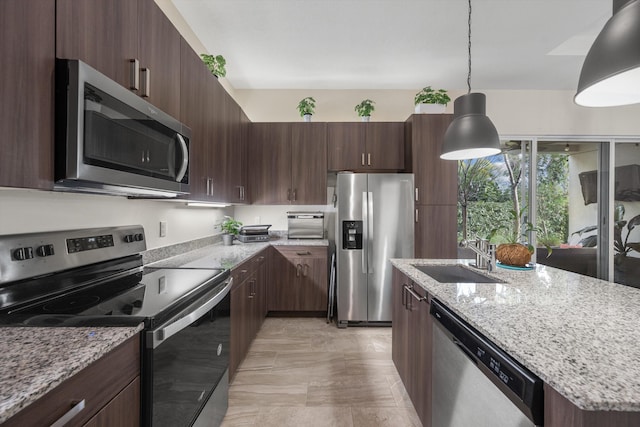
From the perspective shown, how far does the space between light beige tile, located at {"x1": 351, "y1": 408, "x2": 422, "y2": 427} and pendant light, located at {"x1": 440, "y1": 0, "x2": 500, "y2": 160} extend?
169 centimetres

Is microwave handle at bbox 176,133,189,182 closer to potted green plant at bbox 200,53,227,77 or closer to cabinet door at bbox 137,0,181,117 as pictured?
cabinet door at bbox 137,0,181,117

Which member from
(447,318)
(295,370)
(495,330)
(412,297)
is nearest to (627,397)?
(495,330)

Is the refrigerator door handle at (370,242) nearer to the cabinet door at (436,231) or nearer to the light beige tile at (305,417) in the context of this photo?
the cabinet door at (436,231)

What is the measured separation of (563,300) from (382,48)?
2701 millimetres

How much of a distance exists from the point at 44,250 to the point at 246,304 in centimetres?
142

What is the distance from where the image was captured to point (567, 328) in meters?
0.91

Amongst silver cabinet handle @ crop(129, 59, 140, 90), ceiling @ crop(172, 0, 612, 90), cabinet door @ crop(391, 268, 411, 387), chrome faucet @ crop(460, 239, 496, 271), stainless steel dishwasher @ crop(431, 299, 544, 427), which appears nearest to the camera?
stainless steel dishwasher @ crop(431, 299, 544, 427)

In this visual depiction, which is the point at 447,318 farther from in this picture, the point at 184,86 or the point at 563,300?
the point at 184,86

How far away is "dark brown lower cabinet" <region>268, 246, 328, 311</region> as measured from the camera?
131 inches

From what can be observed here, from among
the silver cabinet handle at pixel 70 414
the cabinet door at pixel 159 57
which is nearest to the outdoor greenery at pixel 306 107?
the cabinet door at pixel 159 57

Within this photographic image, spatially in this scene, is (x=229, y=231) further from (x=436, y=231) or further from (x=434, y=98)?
(x=434, y=98)

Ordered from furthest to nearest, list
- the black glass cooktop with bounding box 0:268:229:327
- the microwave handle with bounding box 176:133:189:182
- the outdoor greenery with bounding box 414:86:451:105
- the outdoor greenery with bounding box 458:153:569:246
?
1. the outdoor greenery with bounding box 458:153:569:246
2. the outdoor greenery with bounding box 414:86:451:105
3. the microwave handle with bounding box 176:133:189:182
4. the black glass cooktop with bounding box 0:268:229:327

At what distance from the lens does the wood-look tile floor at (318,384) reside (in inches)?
69.9

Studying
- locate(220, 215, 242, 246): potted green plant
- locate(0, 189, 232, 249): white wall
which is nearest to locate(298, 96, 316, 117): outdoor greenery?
locate(220, 215, 242, 246): potted green plant
